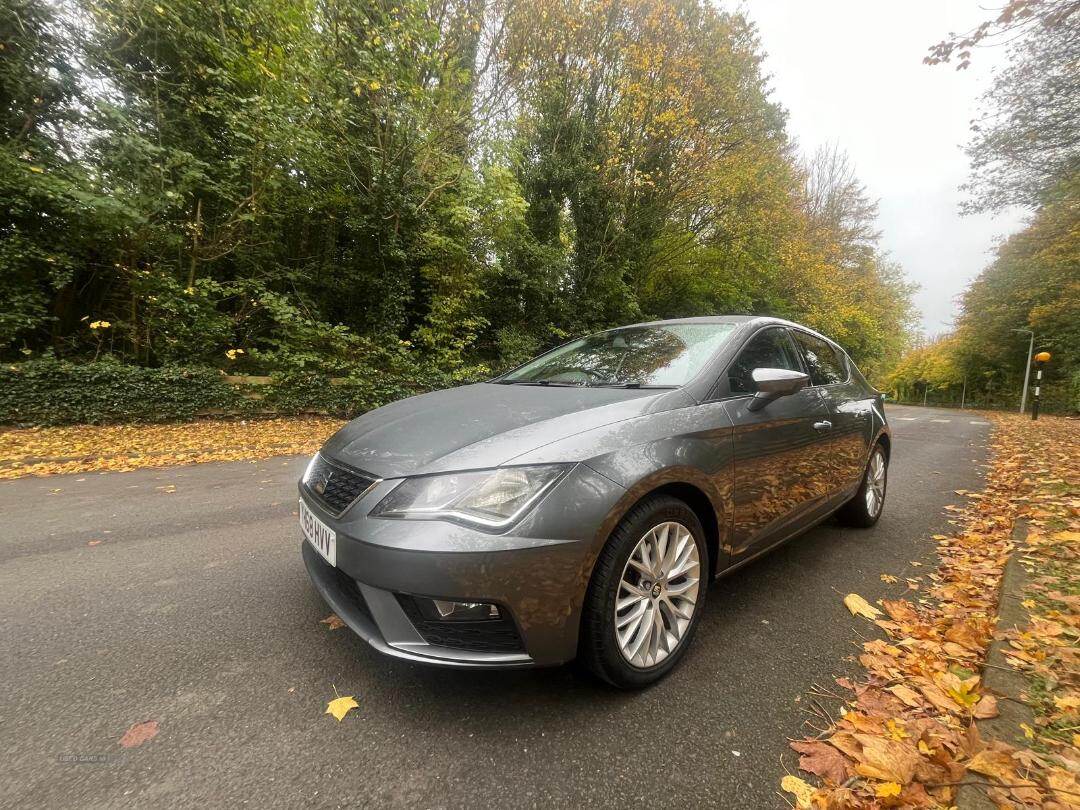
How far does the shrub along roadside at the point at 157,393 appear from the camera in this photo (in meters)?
7.50

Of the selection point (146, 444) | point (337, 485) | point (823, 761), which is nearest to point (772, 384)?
point (823, 761)

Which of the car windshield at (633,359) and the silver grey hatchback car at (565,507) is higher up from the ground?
the car windshield at (633,359)

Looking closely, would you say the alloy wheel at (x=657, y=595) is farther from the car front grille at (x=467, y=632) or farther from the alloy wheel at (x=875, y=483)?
the alloy wheel at (x=875, y=483)

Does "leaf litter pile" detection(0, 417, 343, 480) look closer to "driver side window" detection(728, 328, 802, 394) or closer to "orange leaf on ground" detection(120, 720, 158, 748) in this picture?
"orange leaf on ground" detection(120, 720, 158, 748)

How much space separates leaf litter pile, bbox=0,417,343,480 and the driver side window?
240 inches

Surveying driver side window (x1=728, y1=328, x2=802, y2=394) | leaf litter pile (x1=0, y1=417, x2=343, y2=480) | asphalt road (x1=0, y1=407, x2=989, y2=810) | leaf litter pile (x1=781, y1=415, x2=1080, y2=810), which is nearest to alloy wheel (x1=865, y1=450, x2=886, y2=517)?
leaf litter pile (x1=781, y1=415, x2=1080, y2=810)

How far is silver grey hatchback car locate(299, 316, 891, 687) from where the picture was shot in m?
1.47

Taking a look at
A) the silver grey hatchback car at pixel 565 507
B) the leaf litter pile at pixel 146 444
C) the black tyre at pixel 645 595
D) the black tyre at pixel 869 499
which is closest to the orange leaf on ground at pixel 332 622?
the silver grey hatchback car at pixel 565 507

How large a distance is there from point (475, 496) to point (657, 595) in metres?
0.84

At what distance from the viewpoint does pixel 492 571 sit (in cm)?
142

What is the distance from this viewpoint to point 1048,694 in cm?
163

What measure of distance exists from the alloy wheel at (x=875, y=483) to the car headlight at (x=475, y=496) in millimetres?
3309

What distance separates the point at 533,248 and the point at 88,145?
8.63 meters

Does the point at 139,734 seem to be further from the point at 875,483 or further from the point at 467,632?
the point at 875,483
